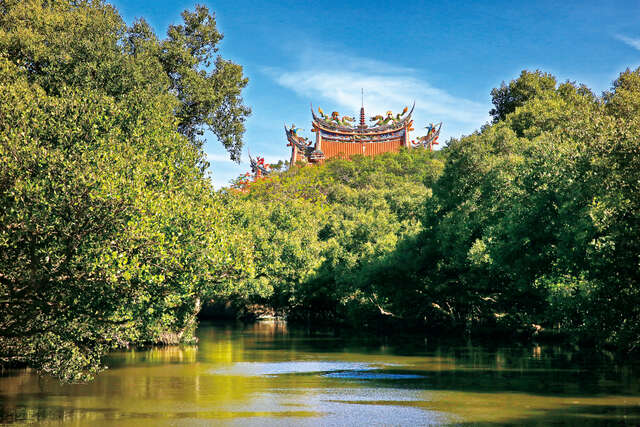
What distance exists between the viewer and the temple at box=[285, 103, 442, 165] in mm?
97750

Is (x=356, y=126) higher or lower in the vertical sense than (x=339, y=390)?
higher

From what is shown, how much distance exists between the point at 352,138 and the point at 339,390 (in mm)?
74865

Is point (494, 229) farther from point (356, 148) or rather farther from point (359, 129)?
point (359, 129)

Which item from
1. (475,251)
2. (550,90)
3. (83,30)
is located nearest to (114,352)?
(83,30)

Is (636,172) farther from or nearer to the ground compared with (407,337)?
farther from the ground

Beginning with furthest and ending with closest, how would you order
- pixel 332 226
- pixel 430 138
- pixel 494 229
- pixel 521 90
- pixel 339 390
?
1. pixel 430 138
2. pixel 332 226
3. pixel 521 90
4. pixel 494 229
5. pixel 339 390

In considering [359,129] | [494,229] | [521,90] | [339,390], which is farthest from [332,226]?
[339,390]

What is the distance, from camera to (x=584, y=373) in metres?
29.7

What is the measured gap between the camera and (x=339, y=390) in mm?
26672

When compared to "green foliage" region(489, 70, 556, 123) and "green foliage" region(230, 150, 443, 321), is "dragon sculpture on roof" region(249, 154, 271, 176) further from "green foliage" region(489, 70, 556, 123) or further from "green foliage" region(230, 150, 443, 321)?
"green foliage" region(489, 70, 556, 123)

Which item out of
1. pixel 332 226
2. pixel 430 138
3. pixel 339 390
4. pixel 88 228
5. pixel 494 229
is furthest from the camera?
pixel 430 138

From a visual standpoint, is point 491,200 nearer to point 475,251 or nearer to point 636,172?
point 475,251

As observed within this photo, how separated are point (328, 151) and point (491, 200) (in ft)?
204

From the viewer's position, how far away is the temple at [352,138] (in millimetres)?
97750
